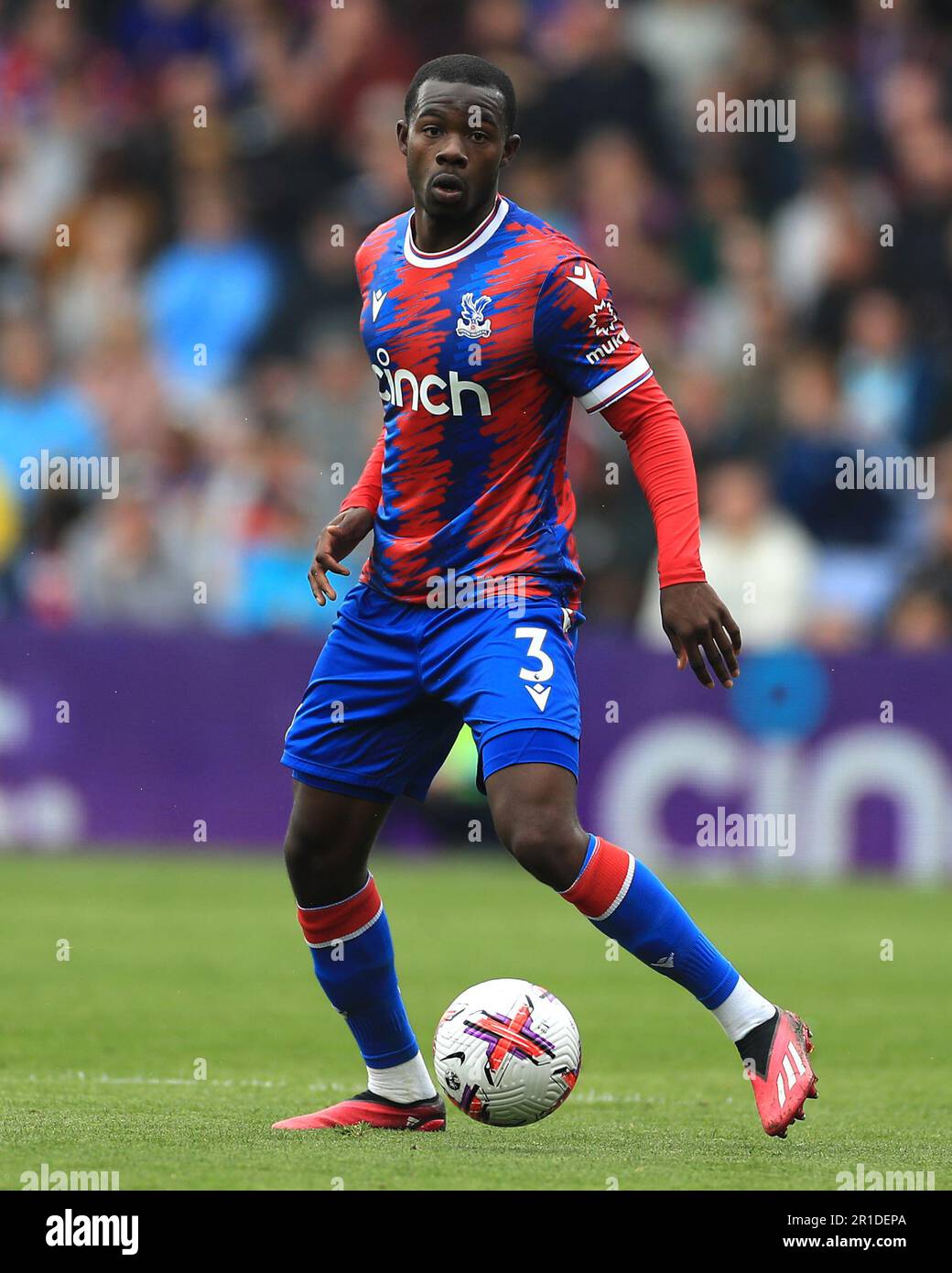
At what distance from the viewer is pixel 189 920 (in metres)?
10.5

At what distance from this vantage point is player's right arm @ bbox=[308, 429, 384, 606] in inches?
232

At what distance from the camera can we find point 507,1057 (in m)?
5.61

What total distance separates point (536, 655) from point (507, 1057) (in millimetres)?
1013

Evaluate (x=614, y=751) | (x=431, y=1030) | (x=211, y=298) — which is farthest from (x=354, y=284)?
(x=431, y=1030)

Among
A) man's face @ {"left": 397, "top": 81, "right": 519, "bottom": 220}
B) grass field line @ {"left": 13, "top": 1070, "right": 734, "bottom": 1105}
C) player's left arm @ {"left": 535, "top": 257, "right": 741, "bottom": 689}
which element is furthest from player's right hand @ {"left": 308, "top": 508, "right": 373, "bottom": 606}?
grass field line @ {"left": 13, "top": 1070, "right": 734, "bottom": 1105}

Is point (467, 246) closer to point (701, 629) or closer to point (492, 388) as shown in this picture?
point (492, 388)

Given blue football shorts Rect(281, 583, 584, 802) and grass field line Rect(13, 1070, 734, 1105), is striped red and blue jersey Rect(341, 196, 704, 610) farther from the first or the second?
grass field line Rect(13, 1070, 734, 1105)

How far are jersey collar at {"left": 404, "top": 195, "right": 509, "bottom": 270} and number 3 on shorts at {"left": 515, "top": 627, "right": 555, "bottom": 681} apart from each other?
958 mm

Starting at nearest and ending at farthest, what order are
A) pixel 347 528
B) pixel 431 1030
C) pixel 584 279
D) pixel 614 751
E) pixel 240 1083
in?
pixel 584 279 → pixel 347 528 → pixel 240 1083 → pixel 431 1030 → pixel 614 751

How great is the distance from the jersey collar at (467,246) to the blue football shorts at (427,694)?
0.85m

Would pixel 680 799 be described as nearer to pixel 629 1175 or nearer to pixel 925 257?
pixel 925 257

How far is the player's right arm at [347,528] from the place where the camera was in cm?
589

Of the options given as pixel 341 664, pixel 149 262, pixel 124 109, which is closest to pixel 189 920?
pixel 341 664

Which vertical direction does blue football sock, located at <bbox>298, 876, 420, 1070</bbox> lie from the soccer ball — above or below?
above
